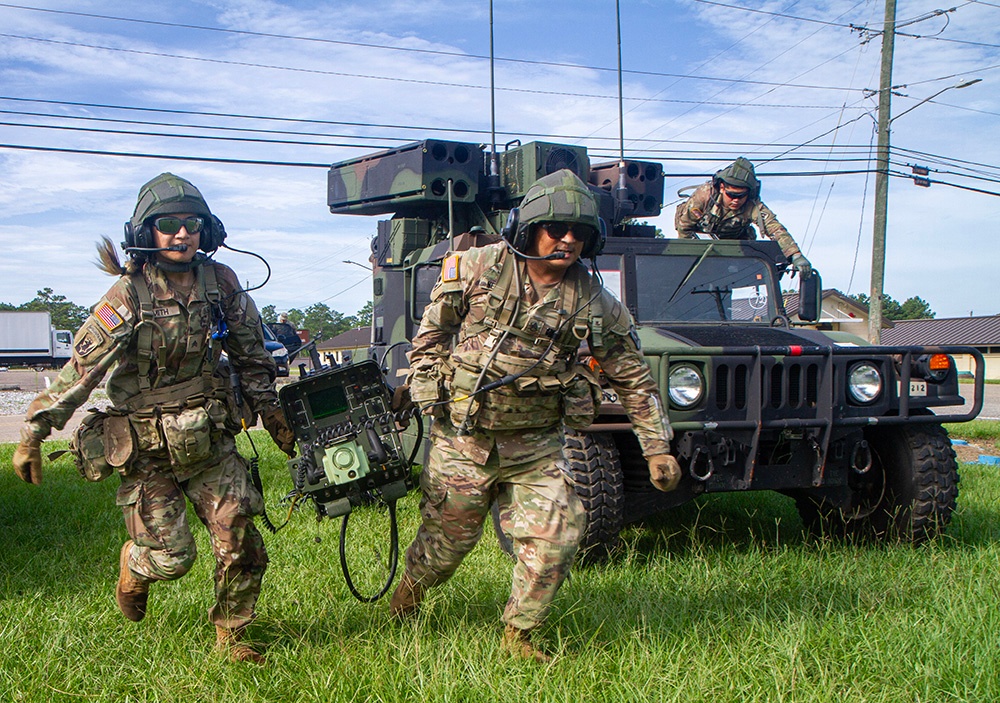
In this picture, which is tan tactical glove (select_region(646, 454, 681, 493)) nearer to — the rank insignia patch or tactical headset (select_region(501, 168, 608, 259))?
tactical headset (select_region(501, 168, 608, 259))

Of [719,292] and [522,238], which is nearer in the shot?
[522,238]

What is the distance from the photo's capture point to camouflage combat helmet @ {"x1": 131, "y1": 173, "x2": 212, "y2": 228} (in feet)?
11.6

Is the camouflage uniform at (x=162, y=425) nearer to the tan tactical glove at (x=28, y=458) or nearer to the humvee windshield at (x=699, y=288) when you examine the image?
the tan tactical glove at (x=28, y=458)

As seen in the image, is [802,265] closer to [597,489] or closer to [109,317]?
[597,489]

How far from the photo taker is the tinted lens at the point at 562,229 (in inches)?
142

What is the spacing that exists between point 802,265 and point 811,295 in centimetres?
20

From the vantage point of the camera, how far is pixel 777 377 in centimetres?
482

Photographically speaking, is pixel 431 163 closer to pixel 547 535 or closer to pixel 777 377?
pixel 777 377

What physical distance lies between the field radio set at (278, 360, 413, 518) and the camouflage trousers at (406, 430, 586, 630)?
0.56 feet

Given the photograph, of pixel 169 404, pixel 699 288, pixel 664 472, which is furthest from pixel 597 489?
pixel 169 404

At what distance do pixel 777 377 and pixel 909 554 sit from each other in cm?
127

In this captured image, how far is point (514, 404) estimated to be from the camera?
364cm

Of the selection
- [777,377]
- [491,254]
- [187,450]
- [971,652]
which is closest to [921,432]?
[777,377]

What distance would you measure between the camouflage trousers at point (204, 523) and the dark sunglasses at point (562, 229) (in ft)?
4.82
